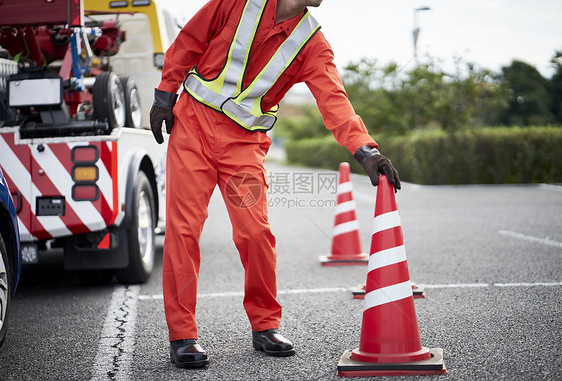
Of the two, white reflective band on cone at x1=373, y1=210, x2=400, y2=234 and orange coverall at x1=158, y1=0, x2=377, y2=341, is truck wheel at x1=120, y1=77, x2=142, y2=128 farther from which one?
white reflective band on cone at x1=373, y1=210, x2=400, y2=234

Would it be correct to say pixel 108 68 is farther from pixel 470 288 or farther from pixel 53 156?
pixel 470 288

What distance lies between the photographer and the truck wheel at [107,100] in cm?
541

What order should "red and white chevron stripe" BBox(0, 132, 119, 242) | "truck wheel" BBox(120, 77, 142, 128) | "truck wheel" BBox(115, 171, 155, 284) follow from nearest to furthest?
"red and white chevron stripe" BBox(0, 132, 119, 242) → "truck wheel" BBox(115, 171, 155, 284) → "truck wheel" BBox(120, 77, 142, 128)

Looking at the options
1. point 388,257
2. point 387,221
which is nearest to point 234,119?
point 387,221

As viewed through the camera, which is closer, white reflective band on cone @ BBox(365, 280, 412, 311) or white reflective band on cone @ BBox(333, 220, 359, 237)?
white reflective band on cone @ BBox(365, 280, 412, 311)

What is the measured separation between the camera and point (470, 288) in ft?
18.2

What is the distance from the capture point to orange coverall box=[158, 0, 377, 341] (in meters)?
3.72

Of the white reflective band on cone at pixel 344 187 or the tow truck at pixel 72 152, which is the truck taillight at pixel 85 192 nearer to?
the tow truck at pixel 72 152

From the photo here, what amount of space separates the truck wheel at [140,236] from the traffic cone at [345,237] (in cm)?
165

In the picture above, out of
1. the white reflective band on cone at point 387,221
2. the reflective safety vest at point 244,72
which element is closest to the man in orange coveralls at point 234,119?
the reflective safety vest at point 244,72

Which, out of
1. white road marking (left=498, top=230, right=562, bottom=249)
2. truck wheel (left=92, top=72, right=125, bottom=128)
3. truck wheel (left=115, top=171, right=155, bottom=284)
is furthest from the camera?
white road marking (left=498, top=230, right=562, bottom=249)

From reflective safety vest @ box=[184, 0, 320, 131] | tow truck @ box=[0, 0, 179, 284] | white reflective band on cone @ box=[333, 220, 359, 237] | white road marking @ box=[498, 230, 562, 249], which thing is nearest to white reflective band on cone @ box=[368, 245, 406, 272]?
reflective safety vest @ box=[184, 0, 320, 131]

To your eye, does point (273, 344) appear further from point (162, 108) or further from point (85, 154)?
point (85, 154)

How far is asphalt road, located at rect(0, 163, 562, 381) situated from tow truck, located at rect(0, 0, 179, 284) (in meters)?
0.40
